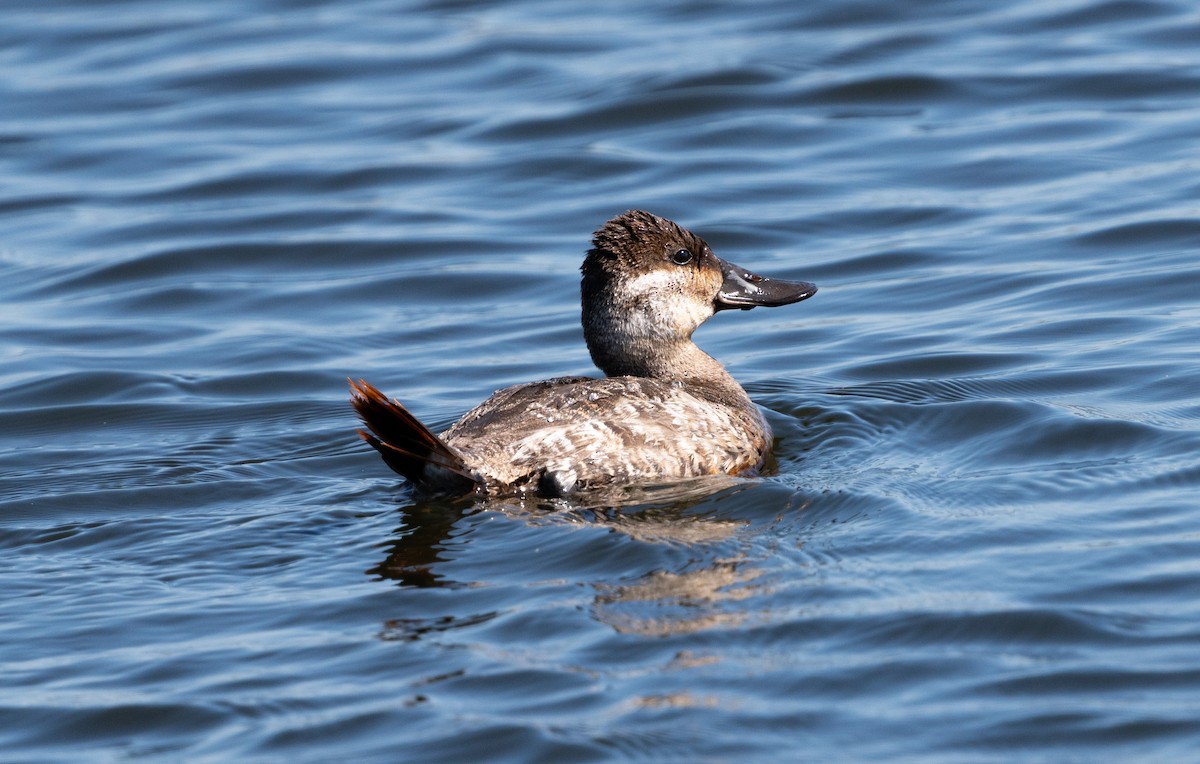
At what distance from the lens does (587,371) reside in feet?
30.0

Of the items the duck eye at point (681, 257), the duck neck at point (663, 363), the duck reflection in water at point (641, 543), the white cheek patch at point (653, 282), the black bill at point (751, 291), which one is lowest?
the duck reflection in water at point (641, 543)

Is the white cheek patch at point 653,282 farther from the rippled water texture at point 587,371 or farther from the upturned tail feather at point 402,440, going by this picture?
the upturned tail feather at point 402,440

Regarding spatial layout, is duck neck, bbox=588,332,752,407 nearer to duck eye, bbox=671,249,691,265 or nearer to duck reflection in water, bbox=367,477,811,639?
duck eye, bbox=671,249,691,265

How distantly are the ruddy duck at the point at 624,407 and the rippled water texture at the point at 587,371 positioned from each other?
20cm

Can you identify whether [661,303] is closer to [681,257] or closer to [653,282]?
[653,282]

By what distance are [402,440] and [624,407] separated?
0.99 metres

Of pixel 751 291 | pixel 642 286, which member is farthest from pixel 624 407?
pixel 751 291

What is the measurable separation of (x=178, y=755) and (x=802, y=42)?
38.0 ft

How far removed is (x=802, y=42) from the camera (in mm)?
15195

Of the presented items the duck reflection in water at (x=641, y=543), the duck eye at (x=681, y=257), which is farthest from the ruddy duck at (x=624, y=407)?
the duck reflection in water at (x=641, y=543)

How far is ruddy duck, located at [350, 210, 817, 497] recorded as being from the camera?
6.43m

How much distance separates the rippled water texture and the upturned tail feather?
7.6 inches

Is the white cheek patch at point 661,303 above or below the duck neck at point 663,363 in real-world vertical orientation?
above

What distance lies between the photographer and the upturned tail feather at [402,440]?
5.99 meters
